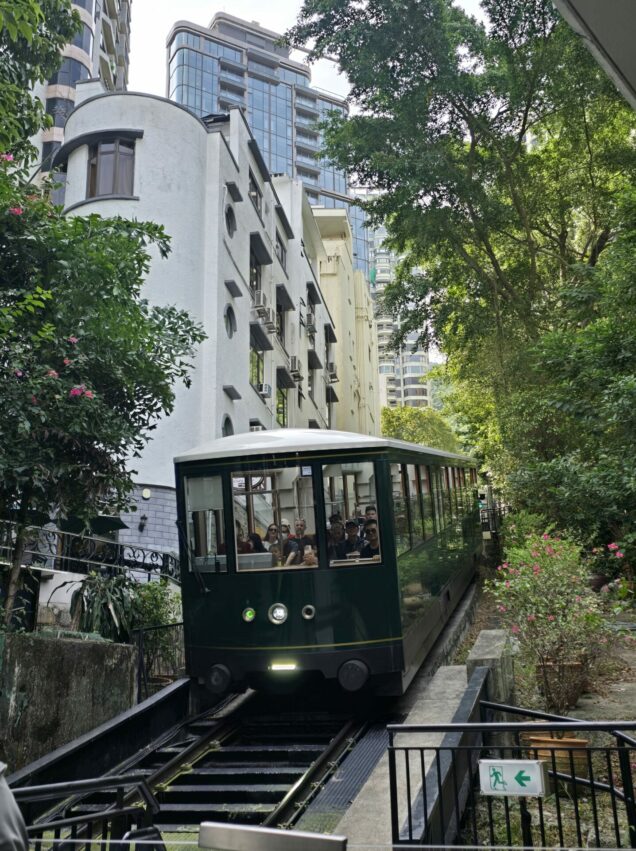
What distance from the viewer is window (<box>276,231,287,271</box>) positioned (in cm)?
2918

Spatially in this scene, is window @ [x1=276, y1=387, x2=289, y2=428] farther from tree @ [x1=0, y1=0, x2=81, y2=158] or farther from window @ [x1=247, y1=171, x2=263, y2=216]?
tree @ [x1=0, y1=0, x2=81, y2=158]

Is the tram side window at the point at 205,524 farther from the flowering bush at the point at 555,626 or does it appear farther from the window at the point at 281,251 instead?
the window at the point at 281,251

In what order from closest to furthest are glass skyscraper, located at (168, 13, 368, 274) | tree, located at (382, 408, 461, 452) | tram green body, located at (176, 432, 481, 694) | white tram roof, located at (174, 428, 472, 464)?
tram green body, located at (176, 432, 481, 694) < white tram roof, located at (174, 428, 472, 464) < tree, located at (382, 408, 461, 452) < glass skyscraper, located at (168, 13, 368, 274)

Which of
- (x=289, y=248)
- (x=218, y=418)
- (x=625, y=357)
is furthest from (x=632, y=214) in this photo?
(x=289, y=248)

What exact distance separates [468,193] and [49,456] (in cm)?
1463

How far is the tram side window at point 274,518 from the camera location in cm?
876

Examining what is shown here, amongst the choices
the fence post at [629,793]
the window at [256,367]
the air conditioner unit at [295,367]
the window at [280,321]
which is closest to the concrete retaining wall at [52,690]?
the fence post at [629,793]

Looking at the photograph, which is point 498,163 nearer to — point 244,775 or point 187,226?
point 187,226

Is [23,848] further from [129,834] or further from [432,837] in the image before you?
[432,837]

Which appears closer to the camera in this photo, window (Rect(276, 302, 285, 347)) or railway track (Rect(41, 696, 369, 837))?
railway track (Rect(41, 696, 369, 837))

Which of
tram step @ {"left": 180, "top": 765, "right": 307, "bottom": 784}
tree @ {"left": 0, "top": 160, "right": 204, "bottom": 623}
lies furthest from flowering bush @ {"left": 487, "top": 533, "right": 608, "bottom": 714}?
tree @ {"left": 0, "top": 160, "right": 204, "bottom": 623}

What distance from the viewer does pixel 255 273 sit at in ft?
83.5

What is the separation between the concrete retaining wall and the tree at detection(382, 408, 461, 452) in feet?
167

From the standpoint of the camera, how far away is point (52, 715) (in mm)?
8430
